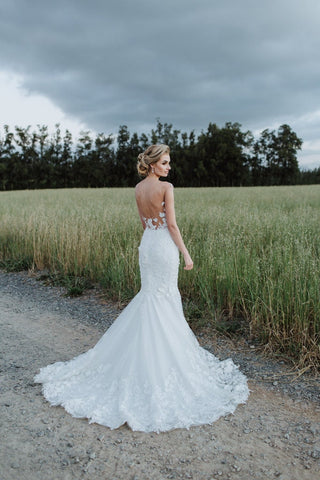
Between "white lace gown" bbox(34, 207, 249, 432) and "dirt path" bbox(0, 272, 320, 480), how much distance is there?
0.39ft

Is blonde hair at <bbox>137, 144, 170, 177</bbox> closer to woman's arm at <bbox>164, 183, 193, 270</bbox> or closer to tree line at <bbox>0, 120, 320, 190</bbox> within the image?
woman's arm at <bbox>164, 183, 193, 270</bbox>

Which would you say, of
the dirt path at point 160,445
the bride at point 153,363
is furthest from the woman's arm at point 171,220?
the dirt path at point 160,445

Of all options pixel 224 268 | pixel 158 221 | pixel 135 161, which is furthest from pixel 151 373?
pixel 135 161

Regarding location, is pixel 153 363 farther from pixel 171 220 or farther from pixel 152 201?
pixel 152 201

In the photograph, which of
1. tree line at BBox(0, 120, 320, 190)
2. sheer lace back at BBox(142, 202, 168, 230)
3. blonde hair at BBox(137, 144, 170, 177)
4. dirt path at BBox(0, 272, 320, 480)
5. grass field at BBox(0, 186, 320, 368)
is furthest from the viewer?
tree line at BBox(0, 120, 320, 190)

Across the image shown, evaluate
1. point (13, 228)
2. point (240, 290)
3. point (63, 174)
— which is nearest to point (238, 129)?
point (63, 174)

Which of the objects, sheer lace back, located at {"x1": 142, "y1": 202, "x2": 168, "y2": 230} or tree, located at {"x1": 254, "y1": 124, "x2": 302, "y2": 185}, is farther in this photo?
A: tree, located at {"x1": 254, "y1": 124, "x2": 302, "y2": 185}

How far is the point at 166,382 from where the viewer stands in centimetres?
354

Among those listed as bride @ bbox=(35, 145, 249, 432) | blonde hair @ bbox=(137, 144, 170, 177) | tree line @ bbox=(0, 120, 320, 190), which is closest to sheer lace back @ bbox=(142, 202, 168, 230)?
bride @ bbox=(35, 145, 249, 432)

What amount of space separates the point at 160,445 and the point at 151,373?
26.5 inches

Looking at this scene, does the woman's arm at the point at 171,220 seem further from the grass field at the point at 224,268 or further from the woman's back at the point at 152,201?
the grass field at the point at 224,268

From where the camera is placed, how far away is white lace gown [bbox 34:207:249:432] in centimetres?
337

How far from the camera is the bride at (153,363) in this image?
3.41m

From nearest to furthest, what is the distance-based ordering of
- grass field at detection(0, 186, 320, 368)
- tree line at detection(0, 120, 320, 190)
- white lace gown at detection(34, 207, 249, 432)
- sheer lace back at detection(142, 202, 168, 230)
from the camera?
white lace gown at detection(34, 207, 249, 432)
sheer lace back at detection(142, 202, 168, 230)
grass field at detection(0, 186, 320, 368)
tree line at detection(0, 120, 320, 190)
